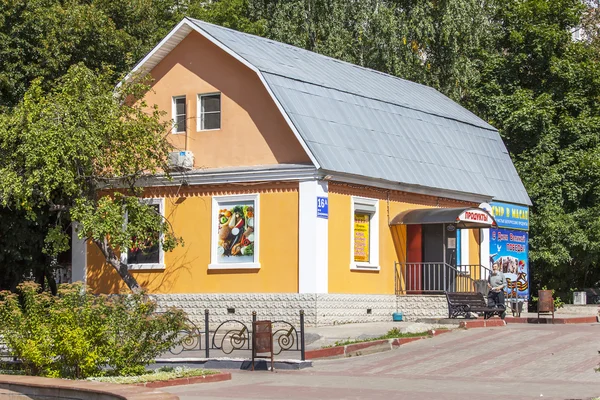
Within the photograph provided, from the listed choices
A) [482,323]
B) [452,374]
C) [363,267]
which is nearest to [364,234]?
[363,267]

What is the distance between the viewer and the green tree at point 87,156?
84.0ft

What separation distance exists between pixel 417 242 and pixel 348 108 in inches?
182

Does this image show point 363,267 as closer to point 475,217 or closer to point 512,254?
point 475,217

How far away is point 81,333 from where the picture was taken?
1661cm

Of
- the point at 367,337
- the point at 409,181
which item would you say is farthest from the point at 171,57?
the point at 367,337

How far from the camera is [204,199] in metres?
28.4

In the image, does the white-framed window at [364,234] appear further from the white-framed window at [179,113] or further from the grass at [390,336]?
the white-framed window at [179,113]

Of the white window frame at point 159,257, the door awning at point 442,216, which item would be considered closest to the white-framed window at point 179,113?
the white window frame at point 159,257

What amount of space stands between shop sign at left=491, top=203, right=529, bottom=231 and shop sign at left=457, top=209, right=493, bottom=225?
3.61m

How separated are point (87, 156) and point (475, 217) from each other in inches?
428

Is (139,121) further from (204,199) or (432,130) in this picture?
(432,130)

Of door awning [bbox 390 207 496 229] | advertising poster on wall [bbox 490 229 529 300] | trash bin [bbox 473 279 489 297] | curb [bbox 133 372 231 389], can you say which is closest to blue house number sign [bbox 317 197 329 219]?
door awning [bbox 390 207 496 229]

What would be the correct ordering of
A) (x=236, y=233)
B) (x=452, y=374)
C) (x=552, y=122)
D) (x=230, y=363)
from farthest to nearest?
(x=552, y=122)
(x=236, y=233)
(x=230, y=363)
(x=452, y=374)

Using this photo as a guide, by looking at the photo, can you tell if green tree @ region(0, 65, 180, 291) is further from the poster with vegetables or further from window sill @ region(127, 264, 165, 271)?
the poster with vegetables
